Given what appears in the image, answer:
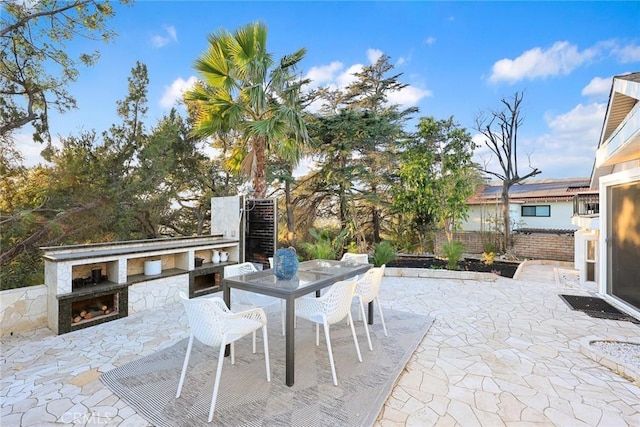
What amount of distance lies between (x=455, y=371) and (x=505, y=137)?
10492 millimetres

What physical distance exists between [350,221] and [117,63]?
24.3 ft

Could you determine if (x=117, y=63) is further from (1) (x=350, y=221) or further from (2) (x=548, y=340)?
(2) (x=548, y=340)

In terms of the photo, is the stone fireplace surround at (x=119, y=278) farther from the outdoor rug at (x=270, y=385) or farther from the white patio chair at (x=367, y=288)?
the white patio chair at (x=367, y=288)

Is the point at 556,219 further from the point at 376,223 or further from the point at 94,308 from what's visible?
the point at 94,308

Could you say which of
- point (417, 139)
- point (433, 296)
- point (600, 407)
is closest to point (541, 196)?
point (417, 139)

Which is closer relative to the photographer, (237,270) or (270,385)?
(270,385)

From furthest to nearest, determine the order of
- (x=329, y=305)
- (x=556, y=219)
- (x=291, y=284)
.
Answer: (x=556, y=219)
(x=291, y=284)
(x=329, y=305)

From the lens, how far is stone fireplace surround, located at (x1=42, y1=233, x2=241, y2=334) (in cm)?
357

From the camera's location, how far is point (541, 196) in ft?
42.3

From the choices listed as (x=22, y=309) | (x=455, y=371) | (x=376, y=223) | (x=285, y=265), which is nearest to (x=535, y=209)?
(x=376, y=223)

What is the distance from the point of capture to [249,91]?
5.55 metres

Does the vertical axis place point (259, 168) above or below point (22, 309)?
above

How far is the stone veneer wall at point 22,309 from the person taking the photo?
11.3 feet

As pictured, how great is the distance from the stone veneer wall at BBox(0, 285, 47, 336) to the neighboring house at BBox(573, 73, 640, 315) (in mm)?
8262
